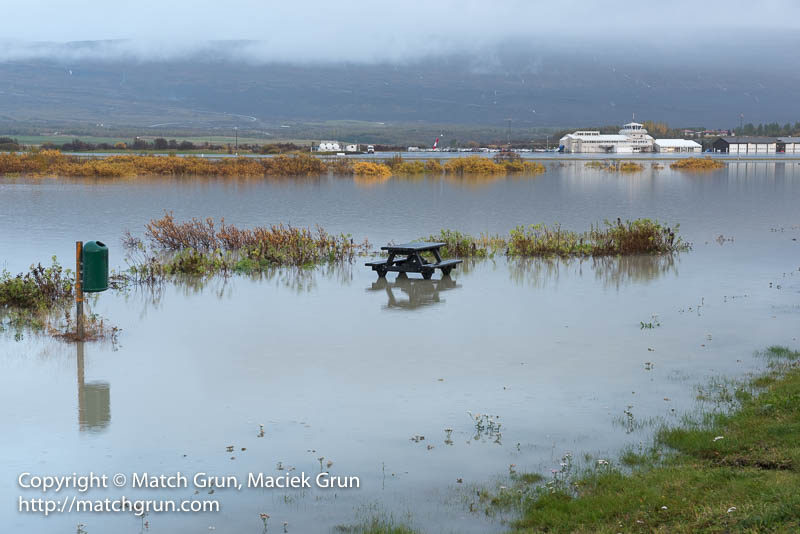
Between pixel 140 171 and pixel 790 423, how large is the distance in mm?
59657

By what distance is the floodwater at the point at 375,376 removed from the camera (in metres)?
7.03

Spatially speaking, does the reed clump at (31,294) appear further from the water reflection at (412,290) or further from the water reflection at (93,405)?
Result: the water reflection at (412,290)

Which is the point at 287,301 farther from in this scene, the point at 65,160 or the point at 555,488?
the point at 65,160

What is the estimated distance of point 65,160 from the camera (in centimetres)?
6612

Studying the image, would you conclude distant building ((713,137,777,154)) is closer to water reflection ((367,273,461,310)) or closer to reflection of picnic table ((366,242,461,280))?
reflection of picnic table ((366,242,461,280))

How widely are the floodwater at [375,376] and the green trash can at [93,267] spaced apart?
0.84 meters

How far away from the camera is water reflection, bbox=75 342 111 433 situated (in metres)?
8.41

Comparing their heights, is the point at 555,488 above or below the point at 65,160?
below

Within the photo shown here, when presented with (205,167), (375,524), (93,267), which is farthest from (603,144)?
(375,524)

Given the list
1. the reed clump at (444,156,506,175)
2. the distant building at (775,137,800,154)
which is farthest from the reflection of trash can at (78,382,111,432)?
the distant building at (775,137,800,154)

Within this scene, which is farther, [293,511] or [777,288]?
[777,288]

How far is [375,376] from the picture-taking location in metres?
9.98

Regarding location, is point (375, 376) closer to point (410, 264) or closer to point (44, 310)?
point (44, 310)

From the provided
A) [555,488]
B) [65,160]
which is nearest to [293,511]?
[555,488]
